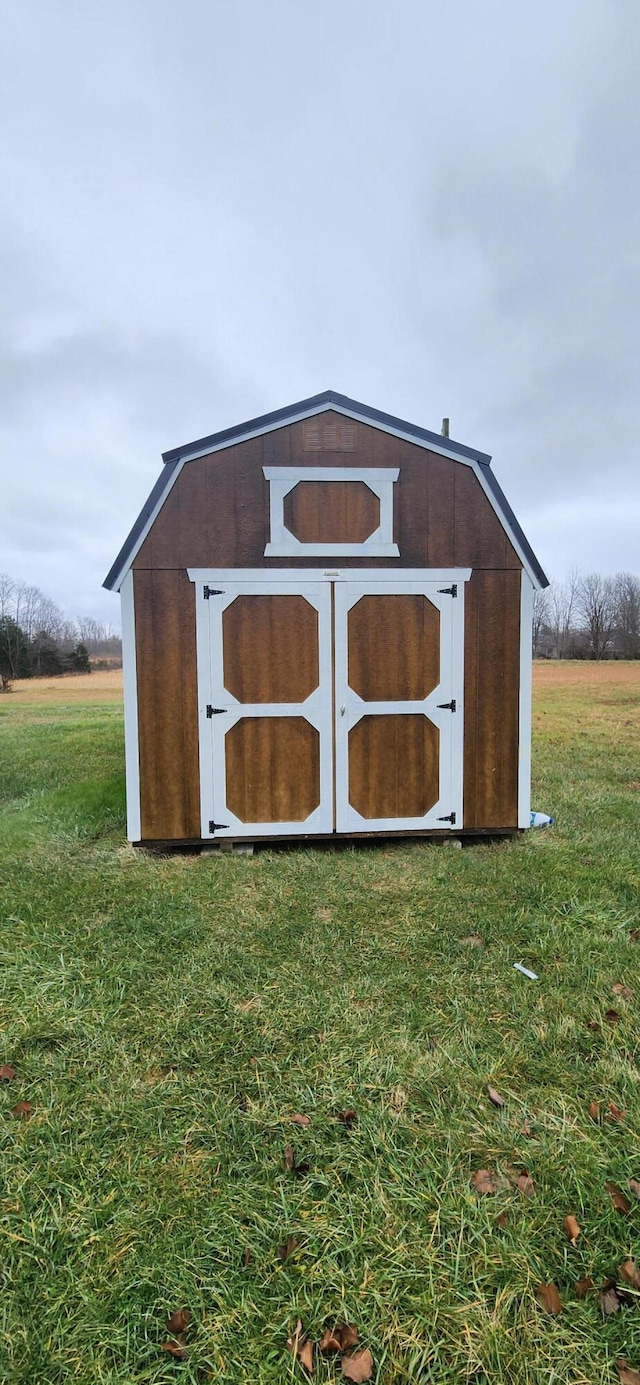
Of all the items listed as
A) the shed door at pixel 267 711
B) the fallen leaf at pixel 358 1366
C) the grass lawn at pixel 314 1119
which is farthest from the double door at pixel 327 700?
the fallen leaf at pixel 358 1366

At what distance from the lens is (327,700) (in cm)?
507

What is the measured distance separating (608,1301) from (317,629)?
4.29m

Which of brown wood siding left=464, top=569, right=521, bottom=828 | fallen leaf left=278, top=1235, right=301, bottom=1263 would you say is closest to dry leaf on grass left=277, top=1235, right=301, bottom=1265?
fallen leaf left=278, top=1235, right=301, bottom=1263

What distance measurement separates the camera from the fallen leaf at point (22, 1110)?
227 centimetres

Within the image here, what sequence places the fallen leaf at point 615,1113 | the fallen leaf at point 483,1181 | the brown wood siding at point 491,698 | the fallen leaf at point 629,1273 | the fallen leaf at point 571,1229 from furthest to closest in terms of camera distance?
A: the brown wood siding at point 491,698 < the fallen leaf at point 615,1113 < the fallen leaf at point 483,1181 < the fallen leaf at point 571,1229 < the fallen leaf at point 629,1273

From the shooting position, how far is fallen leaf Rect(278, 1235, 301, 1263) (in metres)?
1.71

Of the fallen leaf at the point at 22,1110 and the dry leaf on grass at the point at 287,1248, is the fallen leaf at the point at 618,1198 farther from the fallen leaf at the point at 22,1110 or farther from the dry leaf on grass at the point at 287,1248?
the fallen leaf at the point at 22,1110

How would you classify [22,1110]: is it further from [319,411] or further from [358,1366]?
[319,411]

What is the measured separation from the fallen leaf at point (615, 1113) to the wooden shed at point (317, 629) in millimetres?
3047

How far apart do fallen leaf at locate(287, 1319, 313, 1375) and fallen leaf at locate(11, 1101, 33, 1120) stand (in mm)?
1376

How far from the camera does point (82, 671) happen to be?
38.6 m

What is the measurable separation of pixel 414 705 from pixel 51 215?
1467 cm

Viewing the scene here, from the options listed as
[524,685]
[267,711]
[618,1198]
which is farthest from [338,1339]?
[524,685]

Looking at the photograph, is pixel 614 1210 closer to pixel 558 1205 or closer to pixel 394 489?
pixel 558 1205
